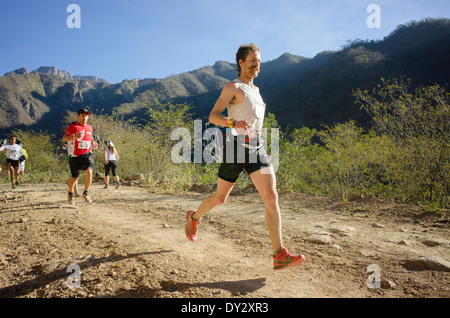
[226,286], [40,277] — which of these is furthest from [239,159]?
[40,277]

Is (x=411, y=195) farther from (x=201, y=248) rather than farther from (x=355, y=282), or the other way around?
(x=201, y=248)

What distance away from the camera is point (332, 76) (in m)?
43.2

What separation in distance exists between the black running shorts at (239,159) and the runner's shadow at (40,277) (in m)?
1.33

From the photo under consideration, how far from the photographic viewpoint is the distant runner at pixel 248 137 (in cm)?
217

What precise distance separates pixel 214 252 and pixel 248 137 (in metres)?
1.39

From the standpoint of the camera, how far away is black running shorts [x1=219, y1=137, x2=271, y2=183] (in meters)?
2.26

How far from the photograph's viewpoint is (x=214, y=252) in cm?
274

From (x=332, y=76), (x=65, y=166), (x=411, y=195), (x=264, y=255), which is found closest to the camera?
(x=264, y=255)

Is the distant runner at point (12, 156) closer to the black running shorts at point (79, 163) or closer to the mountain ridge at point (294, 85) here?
the black running shorts at point (79, 163)

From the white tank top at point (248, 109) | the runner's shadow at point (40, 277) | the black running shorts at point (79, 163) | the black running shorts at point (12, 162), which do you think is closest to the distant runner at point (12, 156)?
the black running shorts at point (12, 162)

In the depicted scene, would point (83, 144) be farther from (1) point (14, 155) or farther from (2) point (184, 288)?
(1) point (14, 155)

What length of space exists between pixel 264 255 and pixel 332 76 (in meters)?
47.3
